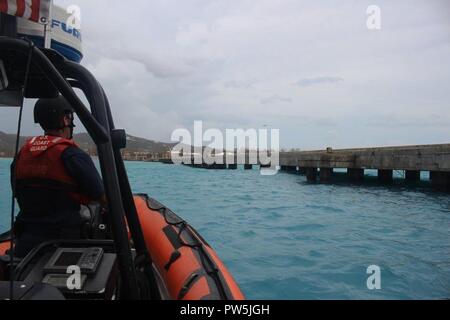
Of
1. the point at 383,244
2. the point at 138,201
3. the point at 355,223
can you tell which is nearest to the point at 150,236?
the point at 138,201

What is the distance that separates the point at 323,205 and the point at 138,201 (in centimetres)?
984

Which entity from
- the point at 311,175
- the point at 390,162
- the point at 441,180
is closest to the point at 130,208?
the point at 441,180

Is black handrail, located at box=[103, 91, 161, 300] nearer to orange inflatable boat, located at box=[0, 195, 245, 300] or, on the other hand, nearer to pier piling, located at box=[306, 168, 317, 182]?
orange inflatable boat, located at box=[0, 195, 245, 300]

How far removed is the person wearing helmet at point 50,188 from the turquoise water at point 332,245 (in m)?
0.99

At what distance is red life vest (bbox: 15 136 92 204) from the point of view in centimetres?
231

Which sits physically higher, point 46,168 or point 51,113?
point 51,113

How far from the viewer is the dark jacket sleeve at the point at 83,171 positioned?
2342 millimetres

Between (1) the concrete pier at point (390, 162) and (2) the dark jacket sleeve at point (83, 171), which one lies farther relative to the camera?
(1) the concrete pier at point (390, 162)

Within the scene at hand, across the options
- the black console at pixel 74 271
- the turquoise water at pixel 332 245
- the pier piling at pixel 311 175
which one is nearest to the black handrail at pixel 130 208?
the black console at pixel 74 271

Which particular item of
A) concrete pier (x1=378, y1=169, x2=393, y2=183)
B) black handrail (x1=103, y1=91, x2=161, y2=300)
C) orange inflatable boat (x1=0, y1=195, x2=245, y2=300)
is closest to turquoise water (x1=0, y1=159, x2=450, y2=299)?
orange inflatable boat (x1=0, y1=195, x2=245, y2=300)

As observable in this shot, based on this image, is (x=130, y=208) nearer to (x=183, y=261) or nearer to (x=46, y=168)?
(x=46, y=168)

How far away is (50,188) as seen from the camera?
7.60 feet

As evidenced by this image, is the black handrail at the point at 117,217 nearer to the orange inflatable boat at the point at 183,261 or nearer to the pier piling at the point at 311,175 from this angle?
A: the orange inflatable boat at the point at 183,261

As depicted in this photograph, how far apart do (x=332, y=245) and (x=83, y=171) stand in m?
6.43
